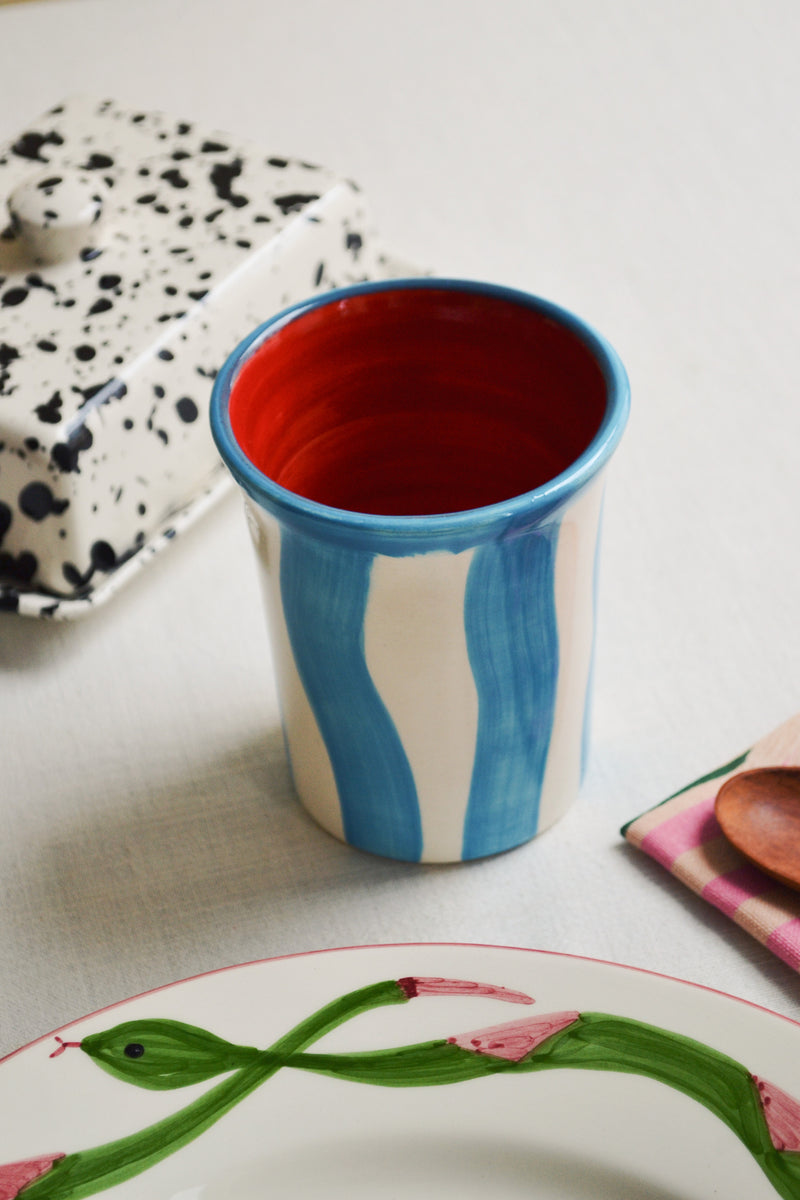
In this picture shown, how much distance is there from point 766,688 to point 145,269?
11.9 inches

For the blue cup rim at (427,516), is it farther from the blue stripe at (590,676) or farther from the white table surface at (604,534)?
the white table surface at (604,534)

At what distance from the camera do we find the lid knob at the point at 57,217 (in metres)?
0.50

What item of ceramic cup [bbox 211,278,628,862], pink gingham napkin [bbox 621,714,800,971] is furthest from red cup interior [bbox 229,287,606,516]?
pink gingham napkin [bbox 621,714,800,971]

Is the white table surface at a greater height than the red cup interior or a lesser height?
lesser

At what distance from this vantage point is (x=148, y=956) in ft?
1.24

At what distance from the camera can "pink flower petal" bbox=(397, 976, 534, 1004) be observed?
0.29 m

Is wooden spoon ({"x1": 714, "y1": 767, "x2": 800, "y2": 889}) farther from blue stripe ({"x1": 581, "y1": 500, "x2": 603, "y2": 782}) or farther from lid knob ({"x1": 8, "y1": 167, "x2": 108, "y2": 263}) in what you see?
lid knob ({"x1": 8, "y1": 167, "x2": 108, "y2": 263})

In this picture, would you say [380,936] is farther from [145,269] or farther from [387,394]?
[145,269]

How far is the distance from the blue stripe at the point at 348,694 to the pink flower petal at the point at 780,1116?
0.14 m

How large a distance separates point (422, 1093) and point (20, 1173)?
3.6 inches

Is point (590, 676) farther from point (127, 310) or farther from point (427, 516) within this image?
point (127, 310)

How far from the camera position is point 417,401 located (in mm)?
413

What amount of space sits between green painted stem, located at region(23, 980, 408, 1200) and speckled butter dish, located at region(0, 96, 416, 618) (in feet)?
0.72

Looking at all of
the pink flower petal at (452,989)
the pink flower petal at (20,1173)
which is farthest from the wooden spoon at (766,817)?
the pink flower petal at (20,1173)
